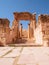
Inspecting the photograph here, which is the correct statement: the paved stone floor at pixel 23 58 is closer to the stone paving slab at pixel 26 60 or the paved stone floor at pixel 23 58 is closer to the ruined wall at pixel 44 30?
the stone paving slab at pixel 26 60

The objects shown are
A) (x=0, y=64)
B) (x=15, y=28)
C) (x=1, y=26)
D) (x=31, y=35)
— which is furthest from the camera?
(x=31, y=35)

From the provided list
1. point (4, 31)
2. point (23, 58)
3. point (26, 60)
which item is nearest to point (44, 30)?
point (4, 31)

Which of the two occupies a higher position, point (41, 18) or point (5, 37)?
point (41, 18)

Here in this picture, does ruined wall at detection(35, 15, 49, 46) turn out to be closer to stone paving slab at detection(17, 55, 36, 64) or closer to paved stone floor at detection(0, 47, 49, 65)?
paved stone floor at detection(0, 47, 49, 65)

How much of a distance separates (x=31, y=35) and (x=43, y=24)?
31.9 ft

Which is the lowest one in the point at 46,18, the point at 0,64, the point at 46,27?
the point at 0,64

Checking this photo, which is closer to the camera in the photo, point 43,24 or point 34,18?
point 43,24

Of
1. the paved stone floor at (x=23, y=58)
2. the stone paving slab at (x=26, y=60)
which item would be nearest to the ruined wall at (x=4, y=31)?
the paved stone floor at (x=23, y=58)

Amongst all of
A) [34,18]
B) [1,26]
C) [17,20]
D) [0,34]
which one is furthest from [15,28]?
[0,34]

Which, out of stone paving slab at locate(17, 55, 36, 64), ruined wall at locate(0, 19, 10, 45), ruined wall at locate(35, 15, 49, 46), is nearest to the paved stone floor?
stone paving slab at locate(17, 55, 36, 64)

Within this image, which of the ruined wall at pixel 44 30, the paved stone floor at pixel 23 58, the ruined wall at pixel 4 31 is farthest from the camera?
the ruined wall at pixel 4 31

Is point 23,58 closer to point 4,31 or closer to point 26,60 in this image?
point 26,60

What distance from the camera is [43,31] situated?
12.7 meters

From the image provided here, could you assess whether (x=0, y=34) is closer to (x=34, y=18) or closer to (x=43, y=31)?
(x=43, y=31)
